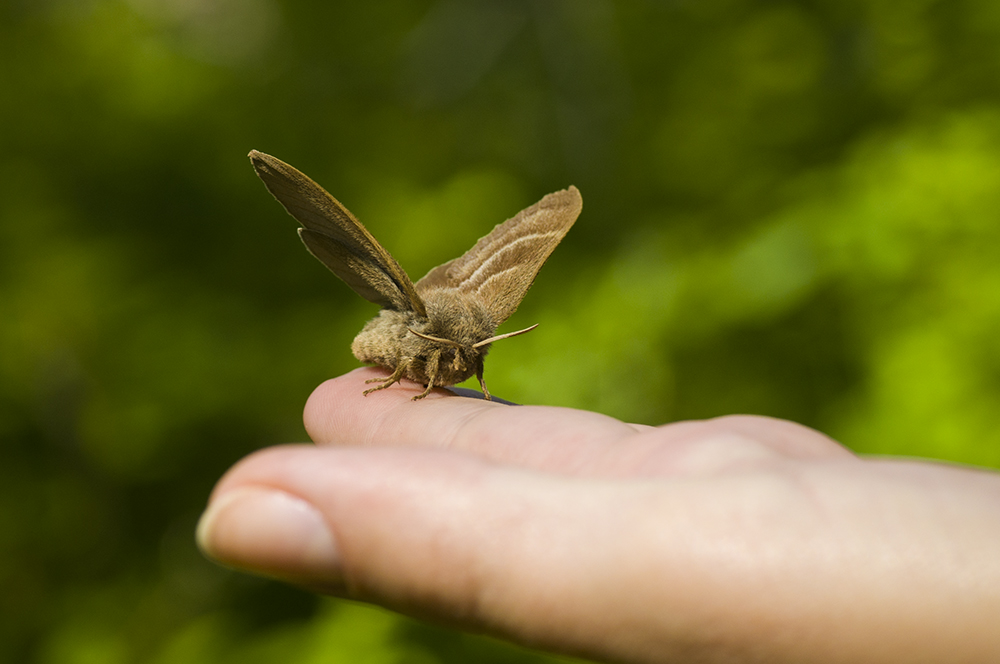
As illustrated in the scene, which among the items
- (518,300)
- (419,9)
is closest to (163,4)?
(419,9)

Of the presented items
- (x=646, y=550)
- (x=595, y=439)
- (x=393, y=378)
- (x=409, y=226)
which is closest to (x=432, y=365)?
(x=393, y=378)

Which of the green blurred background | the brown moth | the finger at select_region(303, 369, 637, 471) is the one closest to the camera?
the finger at select_region(303, 369, 637, 471)

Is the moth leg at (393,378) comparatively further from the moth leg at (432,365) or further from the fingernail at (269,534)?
the fingernail at (269,534)

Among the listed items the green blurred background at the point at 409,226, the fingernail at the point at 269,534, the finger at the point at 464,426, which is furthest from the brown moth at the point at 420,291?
the green blurred background at the point at 409,226

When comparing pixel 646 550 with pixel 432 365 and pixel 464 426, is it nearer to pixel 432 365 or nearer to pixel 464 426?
pixel 464 426

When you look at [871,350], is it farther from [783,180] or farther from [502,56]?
[502,56]

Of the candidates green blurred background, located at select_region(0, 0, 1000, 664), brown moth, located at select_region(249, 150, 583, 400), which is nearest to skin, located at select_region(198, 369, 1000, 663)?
→ brown moth, located at select_region(249, 150, 583, 400)

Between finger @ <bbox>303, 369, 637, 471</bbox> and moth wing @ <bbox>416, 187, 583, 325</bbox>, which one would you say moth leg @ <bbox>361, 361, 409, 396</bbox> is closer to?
finger @ <bbox>303, 369, 637, 471</bbox>
